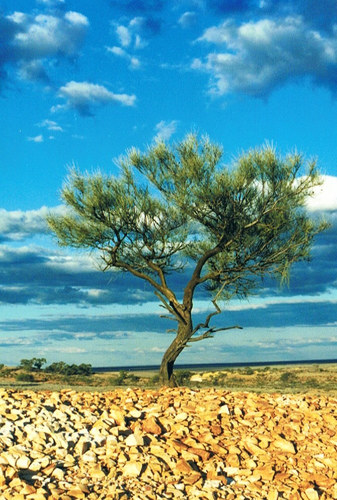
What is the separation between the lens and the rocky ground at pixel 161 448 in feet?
24.4

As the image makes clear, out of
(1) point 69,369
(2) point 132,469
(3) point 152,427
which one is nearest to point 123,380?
(1) point 69,369

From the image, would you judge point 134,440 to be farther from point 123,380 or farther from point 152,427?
point 123,380

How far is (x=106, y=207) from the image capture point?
1872 cm

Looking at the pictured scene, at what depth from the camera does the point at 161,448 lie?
8453 mm

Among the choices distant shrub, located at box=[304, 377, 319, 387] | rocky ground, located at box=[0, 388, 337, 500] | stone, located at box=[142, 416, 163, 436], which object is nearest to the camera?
rocky ground, located at box=[0, 388, 337, 500]

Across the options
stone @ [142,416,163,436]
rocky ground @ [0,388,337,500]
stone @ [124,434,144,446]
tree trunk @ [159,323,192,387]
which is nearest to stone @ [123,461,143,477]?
rocky ground @ [0,388,337,500]

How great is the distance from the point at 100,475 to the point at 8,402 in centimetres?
329

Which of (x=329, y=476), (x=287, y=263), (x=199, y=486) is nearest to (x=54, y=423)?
(x=199, y=486)

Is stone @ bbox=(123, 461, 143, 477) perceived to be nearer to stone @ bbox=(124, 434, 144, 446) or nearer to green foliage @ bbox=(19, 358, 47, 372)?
stone @ bbox=(124, 434, 144, 446)

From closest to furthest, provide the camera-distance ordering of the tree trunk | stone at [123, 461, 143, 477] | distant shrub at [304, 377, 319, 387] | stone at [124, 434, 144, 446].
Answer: stone at [123, 461, 143, 477] → stone at [124, 434, 144, 446] → the tree trunk → distant shrub at [304, 377, 319, 387]

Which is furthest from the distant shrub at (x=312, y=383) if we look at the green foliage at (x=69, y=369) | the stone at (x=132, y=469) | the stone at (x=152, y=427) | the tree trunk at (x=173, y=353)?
the stone at (x=132, y=469)

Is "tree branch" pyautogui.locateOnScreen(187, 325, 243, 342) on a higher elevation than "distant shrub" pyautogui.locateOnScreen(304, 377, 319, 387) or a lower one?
higher

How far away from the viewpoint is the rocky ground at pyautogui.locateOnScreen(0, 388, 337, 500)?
7.45 m

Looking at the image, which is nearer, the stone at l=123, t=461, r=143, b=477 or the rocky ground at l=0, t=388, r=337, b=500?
the rocky ground at l=0, t=388, r=337, b=500
